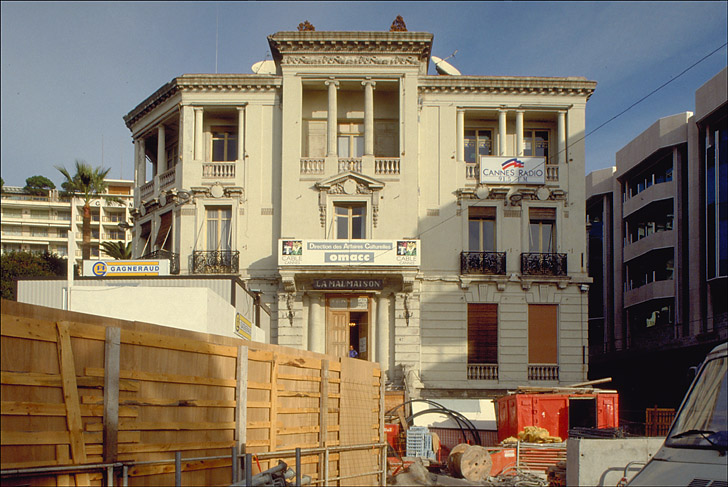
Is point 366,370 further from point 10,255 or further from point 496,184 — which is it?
point 10,255

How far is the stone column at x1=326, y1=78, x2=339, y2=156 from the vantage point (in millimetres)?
34781

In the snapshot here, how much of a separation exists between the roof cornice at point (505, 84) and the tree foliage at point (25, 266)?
41.5 meters

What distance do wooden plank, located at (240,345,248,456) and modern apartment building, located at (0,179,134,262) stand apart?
10236 cm

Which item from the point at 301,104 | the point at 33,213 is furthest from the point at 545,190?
the point at 33,213

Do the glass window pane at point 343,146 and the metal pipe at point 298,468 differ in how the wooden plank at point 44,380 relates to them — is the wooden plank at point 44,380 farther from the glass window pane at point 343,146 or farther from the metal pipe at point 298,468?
the glass window pane at point 343,146

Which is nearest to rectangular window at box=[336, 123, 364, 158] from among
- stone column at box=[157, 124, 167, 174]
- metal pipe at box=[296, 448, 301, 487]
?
stone column at box=[157, 124, 167, 174]

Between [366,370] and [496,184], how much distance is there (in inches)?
848

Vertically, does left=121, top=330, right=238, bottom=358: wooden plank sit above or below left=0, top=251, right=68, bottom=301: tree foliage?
below

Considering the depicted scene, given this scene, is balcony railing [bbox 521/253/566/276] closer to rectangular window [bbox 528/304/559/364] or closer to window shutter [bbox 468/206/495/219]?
rectangular window [bbox 528/304/559/364]

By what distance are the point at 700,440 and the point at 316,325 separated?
26769mm

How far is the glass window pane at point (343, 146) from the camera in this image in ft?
118

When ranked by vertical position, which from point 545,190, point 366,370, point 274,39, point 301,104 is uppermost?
point 274,39

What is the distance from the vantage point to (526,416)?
79.4 ft

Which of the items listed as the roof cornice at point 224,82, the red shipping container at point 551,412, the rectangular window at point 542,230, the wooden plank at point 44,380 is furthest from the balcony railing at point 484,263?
the wooden plank at point 44,380
